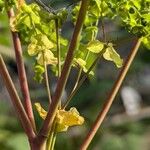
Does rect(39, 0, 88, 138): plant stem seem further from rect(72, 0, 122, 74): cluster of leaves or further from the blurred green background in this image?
the blurred green background

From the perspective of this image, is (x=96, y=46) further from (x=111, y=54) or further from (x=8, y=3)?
(x=8, y=3)

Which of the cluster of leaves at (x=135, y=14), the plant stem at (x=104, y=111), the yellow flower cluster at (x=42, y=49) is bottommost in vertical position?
the plant stem at (x=104, y=111)

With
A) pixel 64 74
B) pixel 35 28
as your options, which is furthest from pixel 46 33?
pixel 64 74

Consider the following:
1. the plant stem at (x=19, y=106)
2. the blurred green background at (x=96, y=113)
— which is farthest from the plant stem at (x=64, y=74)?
the blurred green background at (x=96, y=113)

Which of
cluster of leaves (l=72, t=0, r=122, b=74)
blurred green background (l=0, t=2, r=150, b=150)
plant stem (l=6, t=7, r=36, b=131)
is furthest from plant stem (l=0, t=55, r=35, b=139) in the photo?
blurred green background (l=0, t=2, r=150, b=150)

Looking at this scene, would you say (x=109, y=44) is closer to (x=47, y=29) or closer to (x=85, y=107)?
(x=47, y=29)

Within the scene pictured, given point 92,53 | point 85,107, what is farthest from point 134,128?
point 92,53

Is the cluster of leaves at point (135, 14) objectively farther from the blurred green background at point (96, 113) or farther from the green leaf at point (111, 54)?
the blurred green background at point (96, 113)
